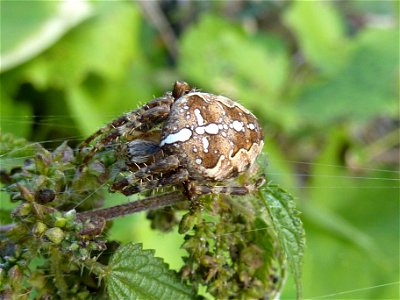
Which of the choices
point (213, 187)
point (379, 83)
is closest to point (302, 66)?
point (379, 83)

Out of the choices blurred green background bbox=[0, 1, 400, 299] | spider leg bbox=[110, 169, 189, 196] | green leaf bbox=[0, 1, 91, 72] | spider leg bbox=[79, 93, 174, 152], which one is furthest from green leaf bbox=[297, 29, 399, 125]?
spider leg bbox=[110, 169, 189, 196]

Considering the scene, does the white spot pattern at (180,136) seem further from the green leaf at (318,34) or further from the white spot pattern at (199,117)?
the green leaf at (318,34)

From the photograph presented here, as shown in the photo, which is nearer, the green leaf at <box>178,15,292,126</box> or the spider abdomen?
the spider abdomen

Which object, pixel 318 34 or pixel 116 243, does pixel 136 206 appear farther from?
pixel 318 34

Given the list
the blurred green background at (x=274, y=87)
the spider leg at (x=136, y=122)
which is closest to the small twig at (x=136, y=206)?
the spider leg at (x=136, y=122)

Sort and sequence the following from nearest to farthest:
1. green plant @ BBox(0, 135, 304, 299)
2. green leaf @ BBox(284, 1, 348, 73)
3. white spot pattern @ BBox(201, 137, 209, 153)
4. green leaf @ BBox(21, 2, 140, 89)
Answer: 1. green plant @ BBox(0, 135, 304, 299)
2. white spot pattern @ BBox(201, 137, 209, 153)
3. green leaf @ BBox(21, 2, 140, 89)
4. green leaf @ BBox(284, 1, 348, 73)

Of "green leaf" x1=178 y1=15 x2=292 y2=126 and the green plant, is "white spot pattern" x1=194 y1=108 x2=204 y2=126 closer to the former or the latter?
the green plant
